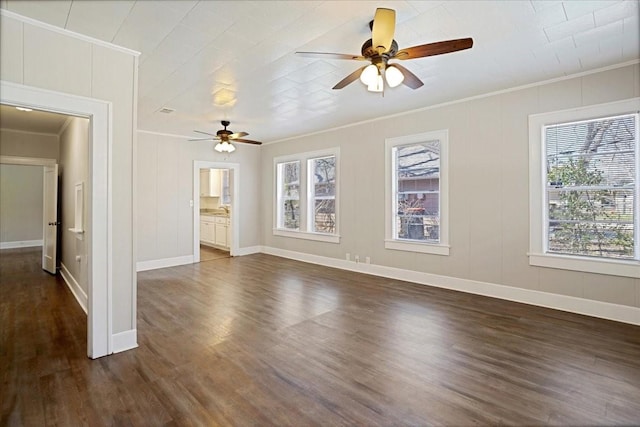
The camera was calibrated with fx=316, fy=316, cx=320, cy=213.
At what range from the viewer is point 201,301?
13.6 feet

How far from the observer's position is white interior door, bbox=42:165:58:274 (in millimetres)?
5570

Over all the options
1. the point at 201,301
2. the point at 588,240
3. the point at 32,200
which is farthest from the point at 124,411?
the point at 32,200

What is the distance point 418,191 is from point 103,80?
13.9 ft

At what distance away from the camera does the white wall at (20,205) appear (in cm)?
855

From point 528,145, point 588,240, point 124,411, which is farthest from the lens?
point 528,145

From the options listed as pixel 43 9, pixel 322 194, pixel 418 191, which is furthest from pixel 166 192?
pixel 418 191

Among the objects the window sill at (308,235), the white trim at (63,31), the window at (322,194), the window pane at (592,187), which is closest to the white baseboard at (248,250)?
the window sill at (308,235)

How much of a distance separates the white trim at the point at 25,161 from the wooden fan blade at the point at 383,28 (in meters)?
6.75

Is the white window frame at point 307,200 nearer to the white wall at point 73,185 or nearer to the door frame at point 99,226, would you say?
the white wall at point 73,185

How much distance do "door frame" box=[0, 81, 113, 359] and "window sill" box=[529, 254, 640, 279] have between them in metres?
4.61

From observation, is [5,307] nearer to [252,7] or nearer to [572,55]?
[252,7]

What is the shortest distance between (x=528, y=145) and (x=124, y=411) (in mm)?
4769

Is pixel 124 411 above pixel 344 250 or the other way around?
the other way around

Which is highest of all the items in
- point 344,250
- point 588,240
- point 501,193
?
point 501,193
